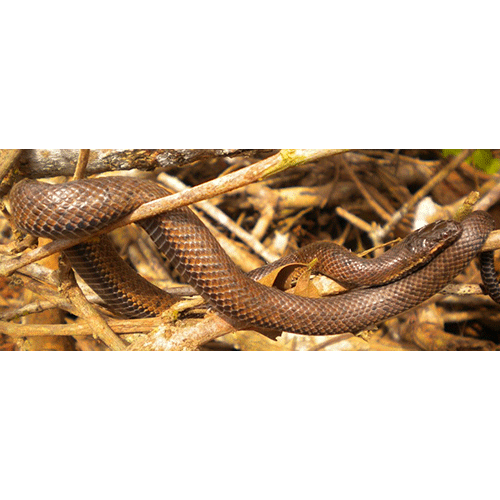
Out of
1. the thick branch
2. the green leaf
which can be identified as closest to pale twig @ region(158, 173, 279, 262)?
the thick branch

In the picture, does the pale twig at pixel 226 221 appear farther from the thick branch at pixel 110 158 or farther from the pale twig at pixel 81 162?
the pale twig at pixel 81 162

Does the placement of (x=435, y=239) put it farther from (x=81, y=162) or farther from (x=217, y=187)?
(x=81, y=162)

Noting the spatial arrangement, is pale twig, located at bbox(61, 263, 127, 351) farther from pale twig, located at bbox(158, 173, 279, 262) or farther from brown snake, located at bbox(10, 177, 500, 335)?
pale twig, located at bbox(158, 173, 279, 262)

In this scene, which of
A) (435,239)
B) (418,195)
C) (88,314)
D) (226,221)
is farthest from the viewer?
(226,221)

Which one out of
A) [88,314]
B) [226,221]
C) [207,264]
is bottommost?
[88,314]

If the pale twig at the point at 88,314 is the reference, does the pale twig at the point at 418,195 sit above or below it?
above

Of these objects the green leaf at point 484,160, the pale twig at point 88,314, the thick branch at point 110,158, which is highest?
the green leaf at point 484,160

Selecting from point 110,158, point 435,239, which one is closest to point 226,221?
point 110,158

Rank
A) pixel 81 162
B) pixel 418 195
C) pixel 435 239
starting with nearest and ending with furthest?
pixel 81 162 < pixel 435 239 < pixel 418 195

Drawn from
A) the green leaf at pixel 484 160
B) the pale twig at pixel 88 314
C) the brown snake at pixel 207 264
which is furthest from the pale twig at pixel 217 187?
the green leaf at pixel 484 160
